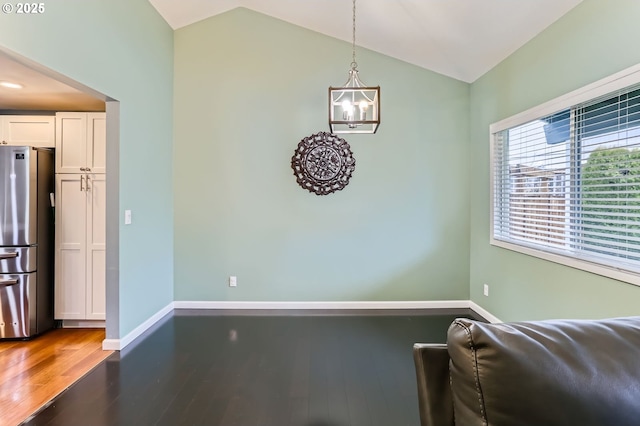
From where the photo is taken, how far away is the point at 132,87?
10.1 ft

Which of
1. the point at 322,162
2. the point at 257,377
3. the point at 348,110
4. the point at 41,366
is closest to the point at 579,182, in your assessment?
the point at 348,110

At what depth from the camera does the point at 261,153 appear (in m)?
3.86

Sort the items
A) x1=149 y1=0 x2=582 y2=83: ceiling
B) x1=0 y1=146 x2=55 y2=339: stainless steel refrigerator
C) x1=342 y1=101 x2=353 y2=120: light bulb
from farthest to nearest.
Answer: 1. x1=0 y1=146 x2=55 y2=339: stainless steel refrigerator
2. x1=149 y1=0 x2=582 y2=83: ceiling
3. x1=342 y1=101 x2=353 y2=120: light bulb

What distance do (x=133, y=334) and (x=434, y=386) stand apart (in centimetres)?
307

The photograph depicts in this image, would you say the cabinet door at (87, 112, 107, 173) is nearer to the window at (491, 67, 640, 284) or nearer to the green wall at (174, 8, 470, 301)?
the green wall at (174, 8, 470, 301)

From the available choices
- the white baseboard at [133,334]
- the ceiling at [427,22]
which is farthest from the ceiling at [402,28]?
the white baseboard at [133,334]

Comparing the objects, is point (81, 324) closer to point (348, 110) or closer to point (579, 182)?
point (348, 110)

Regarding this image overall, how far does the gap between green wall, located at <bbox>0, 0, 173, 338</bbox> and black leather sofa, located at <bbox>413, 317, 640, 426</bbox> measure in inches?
110

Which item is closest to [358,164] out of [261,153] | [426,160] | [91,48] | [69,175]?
[426,160]

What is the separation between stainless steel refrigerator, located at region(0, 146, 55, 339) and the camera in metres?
2.94

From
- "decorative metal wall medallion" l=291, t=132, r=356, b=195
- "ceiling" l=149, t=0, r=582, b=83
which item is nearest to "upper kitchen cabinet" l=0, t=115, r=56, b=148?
"ceiling" l=149, t=0, r=582, b=83

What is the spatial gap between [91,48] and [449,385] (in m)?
3.25

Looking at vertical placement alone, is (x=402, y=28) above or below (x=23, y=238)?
above

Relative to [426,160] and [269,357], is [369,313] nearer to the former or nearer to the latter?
[269,357]
